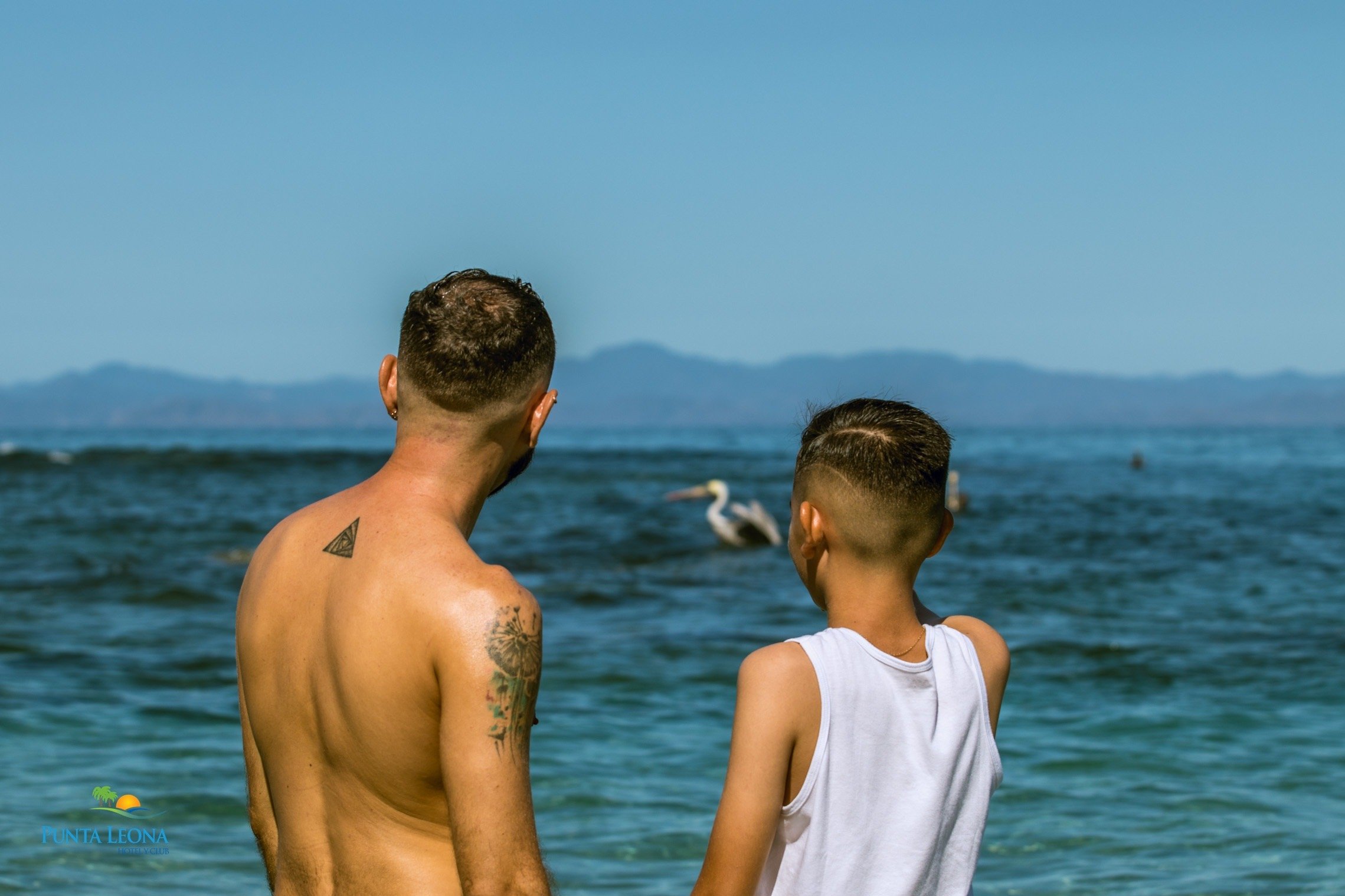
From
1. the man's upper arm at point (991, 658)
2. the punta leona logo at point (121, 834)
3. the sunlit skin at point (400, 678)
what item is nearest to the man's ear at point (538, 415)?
the sunlit skin at point (400, 678)

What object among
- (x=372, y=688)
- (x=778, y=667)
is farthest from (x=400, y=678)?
(x=778, y=667)

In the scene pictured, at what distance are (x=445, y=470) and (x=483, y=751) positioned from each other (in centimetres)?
51

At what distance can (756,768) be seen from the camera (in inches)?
84.3

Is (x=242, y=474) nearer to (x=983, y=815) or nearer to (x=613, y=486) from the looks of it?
(x=613, y=486)

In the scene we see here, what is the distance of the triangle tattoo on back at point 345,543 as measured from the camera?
2.19 m

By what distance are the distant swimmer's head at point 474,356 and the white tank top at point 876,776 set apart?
678 mm

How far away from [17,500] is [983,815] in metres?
28.2

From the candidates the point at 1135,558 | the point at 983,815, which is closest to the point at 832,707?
the point at 983,815

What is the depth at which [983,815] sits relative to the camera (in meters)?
2.39

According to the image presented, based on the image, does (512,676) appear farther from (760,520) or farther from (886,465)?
(760,520)

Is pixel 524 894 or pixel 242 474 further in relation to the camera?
pixel 242 474

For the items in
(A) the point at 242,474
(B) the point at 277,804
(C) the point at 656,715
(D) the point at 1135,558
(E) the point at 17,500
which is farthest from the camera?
(A) the point at 242,474

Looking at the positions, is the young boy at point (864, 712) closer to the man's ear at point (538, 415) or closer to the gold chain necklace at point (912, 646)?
the gold chain necklace at point (912, 646)

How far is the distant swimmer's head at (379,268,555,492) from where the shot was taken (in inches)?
84.4
